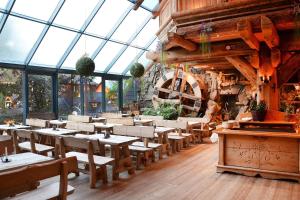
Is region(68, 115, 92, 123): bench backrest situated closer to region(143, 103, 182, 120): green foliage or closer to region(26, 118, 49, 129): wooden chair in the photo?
region(26, 118, 49, 129): wooden chair

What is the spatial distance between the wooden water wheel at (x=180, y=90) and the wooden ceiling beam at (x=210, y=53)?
3750 millimetres

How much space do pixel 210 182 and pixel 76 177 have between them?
233cm

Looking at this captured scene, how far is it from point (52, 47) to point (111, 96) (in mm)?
4128

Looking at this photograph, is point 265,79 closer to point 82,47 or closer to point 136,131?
point 136,131

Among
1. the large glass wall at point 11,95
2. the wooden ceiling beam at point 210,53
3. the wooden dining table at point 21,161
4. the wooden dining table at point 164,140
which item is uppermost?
the wooden ceiling beam at point 210,53

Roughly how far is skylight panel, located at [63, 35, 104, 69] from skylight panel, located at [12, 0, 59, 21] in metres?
1.76

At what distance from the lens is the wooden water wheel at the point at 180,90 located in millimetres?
10938

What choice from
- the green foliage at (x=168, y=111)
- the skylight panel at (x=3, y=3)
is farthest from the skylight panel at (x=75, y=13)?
the green foliage at (x=168, y=111)

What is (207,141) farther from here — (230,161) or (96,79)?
(96,79)

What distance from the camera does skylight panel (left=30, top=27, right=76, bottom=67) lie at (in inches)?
338

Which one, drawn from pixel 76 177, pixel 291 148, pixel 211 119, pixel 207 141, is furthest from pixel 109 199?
pixel 211 119

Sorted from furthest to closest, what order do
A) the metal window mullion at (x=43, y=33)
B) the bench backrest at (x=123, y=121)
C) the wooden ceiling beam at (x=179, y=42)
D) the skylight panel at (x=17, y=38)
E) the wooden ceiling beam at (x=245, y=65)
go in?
the metal window mullion at (x=43, y=33)
the skylight panel at (x=17, y=38)
the bench backrest at (x=123, y=121)
the wooden ceiling beam at (x=245, y=65)
the wooden ceiling beam at (x=179, y=42)

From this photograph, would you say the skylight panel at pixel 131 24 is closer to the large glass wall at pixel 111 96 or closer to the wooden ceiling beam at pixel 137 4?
the wooden ceiling beam at pixel 137 4

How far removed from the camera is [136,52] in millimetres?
12547
